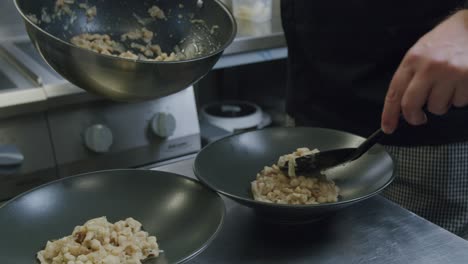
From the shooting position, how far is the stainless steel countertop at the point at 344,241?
627mm

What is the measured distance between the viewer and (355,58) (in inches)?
37.1

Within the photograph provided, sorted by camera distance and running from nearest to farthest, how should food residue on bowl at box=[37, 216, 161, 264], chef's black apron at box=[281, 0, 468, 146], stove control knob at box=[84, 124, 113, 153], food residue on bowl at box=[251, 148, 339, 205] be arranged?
food residue on bowl at box=[37, 216, 161, 264]
food residue on bowl at box=[251, 148, 339, 205]
chef's black apron at box=[281, 0, 468, 146]
stove control knob at box=[84, 124, 113, 153]

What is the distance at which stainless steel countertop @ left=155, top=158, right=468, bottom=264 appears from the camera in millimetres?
627

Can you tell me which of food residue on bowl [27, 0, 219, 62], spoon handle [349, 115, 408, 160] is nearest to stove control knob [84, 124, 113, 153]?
food residue on bowl [27, 0, 219, 62]

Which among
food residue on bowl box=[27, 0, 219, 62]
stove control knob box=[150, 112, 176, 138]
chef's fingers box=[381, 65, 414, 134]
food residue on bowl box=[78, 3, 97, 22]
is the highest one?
food residue on bowl box=[78, 3, 97, 22]

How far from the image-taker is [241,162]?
2.60 ft

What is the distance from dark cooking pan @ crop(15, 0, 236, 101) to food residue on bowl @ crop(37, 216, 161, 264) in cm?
16

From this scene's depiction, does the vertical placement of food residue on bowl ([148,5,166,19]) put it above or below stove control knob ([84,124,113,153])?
above

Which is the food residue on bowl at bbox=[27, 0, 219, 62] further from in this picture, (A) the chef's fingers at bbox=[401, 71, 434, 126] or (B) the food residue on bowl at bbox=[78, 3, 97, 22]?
(A) the chef's fingers at bbox=[401, 71, 434, 126]

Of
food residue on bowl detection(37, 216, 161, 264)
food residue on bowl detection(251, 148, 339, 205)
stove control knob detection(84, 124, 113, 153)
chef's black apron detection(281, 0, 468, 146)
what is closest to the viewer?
food residue on bowl detection(37, 216, 161, 264)

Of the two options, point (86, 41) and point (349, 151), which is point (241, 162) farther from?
point (86, 41)

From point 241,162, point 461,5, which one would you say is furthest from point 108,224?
point 461,5

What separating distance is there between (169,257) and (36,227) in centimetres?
18

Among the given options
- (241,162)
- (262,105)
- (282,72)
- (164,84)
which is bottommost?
(262,105)
